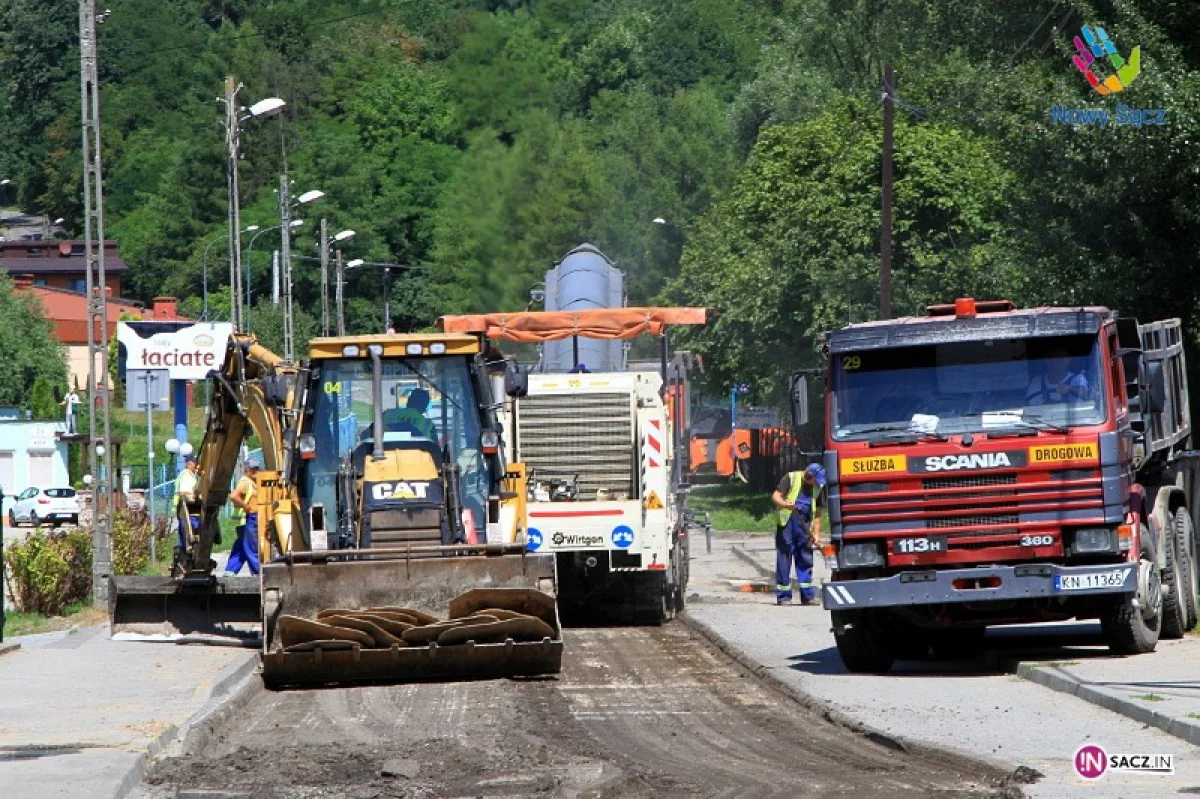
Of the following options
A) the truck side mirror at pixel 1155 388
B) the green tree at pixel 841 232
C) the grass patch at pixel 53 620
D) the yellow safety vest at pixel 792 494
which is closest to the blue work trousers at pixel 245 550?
the grass patch at pixel 53 620

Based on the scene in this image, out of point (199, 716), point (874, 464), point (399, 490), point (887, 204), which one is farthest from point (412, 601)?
point (887, 204)

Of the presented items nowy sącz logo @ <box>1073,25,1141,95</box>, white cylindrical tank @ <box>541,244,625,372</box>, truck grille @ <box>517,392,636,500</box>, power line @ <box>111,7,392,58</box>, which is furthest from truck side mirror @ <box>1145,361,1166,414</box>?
power line @ <box>111,7,392,58</box>

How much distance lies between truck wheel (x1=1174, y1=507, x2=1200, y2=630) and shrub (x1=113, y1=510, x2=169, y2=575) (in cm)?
1571

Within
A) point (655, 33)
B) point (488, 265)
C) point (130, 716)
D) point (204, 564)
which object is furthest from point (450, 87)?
point (655, 33)

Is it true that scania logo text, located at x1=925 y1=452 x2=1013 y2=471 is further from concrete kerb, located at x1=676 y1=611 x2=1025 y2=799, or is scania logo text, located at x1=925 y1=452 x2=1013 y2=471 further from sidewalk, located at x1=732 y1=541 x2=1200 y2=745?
concrete kerb, located at x1=676 y1=611 x2=1025 y2=799

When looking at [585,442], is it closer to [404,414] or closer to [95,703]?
[404,414]

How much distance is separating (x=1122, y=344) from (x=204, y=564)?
10.3m

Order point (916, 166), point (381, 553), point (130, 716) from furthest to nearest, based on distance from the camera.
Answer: point (916, 166), point (381, 553), point (130, 716)

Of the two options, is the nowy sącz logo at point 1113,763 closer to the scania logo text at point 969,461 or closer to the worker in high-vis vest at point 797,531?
the scania logo text at point 969,461

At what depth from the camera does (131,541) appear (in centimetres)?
2888

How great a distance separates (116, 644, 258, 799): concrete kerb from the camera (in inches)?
439

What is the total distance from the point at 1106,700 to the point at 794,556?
11.8m

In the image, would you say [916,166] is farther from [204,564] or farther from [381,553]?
[381,553]

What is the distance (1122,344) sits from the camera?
16.7m
